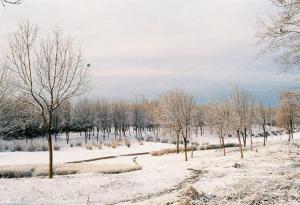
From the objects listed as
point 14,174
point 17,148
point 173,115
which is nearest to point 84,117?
point 17,148

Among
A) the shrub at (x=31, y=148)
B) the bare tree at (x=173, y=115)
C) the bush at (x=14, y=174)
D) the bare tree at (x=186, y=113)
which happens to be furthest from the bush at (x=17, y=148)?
the bush at (x=14, y=174)

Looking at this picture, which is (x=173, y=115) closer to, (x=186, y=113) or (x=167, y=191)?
(x=186, y=113)

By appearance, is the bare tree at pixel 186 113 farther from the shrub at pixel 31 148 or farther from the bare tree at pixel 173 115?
the shrub at pixel 31 148

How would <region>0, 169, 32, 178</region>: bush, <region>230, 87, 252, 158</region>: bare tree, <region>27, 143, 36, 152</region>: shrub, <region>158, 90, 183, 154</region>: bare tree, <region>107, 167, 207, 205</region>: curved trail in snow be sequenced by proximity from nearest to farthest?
1. <region>107, 167, 207, 205</region>: curved trail in snow
2. <region>0, 169, 32, 178</region>: bush
3. <region>230, 87, 252, 158</region>: bare tree
4. <region>158, 90, 183, 154</region>: bare tree
5. <region>27, 143, 36, 152</region>: shrub

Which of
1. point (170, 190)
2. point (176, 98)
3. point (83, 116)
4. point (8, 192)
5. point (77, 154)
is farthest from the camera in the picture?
point (83, 116)

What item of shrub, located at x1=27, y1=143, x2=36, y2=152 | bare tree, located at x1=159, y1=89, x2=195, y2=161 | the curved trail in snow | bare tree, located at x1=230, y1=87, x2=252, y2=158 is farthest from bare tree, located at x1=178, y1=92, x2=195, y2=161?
shrub, located at x1=27, y1=143, x2=36, y2=152

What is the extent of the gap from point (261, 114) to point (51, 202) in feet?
220

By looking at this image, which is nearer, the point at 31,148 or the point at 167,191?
the point at 167,191

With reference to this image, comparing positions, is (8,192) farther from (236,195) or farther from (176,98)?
(176,98)

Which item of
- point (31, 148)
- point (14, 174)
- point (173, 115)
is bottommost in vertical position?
point (14, 174)

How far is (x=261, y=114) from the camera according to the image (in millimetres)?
81688

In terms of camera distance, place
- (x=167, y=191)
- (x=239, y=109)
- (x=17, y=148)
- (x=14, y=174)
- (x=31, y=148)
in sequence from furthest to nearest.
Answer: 1. (x=17, y=148)
2. (x=31, y=148)
3. (x=239, y=109)
4. (x=14, y=174)
5. (x=167, y=191)

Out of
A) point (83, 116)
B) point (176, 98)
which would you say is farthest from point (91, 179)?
point (83, 116)

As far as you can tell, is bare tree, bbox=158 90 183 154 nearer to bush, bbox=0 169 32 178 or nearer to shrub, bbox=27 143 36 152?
bush, bbox=0 169 32 178
